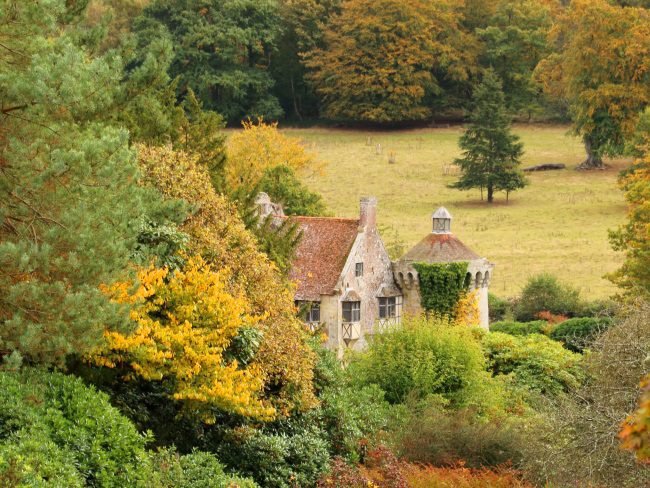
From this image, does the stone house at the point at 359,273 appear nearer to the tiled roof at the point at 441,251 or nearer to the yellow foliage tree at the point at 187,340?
the tiled roof at the point at 441,251

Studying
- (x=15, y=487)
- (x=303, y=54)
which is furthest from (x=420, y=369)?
(x=303, y=54)

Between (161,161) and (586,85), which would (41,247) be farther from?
(586,85)

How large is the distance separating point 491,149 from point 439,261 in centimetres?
3446

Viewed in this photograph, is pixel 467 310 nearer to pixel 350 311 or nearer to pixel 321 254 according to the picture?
pixel 350 311

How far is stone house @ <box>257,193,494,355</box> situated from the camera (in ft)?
169

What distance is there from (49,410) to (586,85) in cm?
7720

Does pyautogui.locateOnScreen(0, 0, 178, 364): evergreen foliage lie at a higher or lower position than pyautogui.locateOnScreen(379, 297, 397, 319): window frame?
higher

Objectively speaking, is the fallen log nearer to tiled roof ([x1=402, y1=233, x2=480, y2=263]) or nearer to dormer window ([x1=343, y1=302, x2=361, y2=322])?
tiled roof ([x1=402, y1=233, x2=480, y2=263])

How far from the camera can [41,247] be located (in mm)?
22109

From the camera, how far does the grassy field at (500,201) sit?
69.8 meters

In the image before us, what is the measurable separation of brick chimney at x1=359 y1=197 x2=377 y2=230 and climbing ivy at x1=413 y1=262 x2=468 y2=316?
275 cm

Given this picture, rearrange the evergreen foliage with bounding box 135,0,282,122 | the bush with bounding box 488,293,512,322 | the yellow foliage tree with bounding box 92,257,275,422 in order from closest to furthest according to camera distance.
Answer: the yellow foliage tree with bounding box 92,257,275,422 < the bush with bounding box 488,293,512,322 < the evergreen foliage with bounding box 135,0,282,122

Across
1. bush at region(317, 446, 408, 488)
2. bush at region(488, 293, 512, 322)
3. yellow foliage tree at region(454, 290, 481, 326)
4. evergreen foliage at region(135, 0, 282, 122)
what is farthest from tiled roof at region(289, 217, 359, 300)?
evergreen foliage at region(135, 0, 282, 122)

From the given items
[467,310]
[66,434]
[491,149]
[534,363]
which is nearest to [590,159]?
[491,149]
